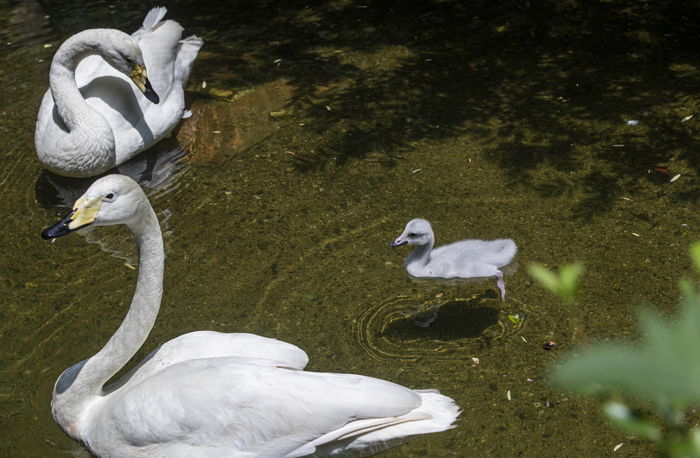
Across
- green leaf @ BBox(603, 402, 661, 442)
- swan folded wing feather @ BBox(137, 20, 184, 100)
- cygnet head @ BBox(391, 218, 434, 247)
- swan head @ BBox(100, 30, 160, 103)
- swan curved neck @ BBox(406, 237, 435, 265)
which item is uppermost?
green leaf @ BBox(603, 402, 661, 442)

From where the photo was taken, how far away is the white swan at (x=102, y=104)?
5.54 metres

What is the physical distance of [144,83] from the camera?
18.9ft

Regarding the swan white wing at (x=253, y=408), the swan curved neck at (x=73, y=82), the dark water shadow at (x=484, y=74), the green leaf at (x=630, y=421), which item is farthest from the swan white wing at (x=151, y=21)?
the green leaf at (x=630, y=421)

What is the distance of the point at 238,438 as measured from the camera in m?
3.17

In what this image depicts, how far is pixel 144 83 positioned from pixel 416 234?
8.47ft

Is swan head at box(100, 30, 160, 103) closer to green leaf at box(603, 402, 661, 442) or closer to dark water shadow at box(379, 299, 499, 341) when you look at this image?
dark water shadow at box(379, 299, 499, 341)

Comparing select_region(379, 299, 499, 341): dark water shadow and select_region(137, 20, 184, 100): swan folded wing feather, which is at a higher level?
select_region(137, 20, 184, 100): swan folded wing feather

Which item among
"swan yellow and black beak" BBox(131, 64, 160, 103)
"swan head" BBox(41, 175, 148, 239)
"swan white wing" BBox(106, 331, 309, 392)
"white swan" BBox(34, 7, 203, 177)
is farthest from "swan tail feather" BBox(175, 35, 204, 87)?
"swan white wing" BBox(106, 331, 309, 392)

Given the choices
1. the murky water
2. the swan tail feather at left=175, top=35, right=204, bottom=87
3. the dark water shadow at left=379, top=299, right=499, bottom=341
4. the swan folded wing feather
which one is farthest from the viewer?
the swan tail feather at left=175, top=35, right=204, bottom=87

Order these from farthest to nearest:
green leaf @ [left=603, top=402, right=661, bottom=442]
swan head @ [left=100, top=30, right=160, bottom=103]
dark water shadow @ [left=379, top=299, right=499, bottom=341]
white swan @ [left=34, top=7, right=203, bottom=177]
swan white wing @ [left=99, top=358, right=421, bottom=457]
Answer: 1. swan head @ [left=100, top=30, right=160, bottom=103]
2. white swan @ [left=34, top=7, right=203, bottom=177]
3. dark water shadow @ [left=379, top=299, right=499, bottom=341]
4. swan white wing @ [left=99, top=358, right=421, bottom=457]
5. green leaf @ [left=603, top=402, right=661, bottom=442]

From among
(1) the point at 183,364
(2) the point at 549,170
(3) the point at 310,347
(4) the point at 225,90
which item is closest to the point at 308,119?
(4) the point at 225,90

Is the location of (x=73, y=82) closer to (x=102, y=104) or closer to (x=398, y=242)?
(x=102, y=104)

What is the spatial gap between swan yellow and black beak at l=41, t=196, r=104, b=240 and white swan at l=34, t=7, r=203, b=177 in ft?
7.50

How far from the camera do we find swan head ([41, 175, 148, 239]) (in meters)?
3.33
